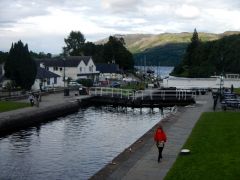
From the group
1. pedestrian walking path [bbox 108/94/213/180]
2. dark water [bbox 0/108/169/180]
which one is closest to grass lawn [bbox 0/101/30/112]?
dark water [bbox 0/108/169/180]

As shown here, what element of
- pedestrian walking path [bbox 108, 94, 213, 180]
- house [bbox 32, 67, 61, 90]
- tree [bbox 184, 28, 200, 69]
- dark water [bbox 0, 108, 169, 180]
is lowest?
dark water [bbox 0, 108, 169, 180]

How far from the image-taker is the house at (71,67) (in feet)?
406

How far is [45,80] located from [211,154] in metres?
70.4

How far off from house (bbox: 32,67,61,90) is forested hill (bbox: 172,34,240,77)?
3431cm

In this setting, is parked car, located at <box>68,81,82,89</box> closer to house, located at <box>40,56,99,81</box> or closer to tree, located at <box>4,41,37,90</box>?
tree, located at <box>4,41,37,90</box>

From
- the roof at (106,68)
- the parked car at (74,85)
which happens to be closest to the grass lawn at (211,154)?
the parked car at (74,85)

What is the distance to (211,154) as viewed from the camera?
28672mm

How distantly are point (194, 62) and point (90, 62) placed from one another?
106 feet

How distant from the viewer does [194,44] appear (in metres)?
159

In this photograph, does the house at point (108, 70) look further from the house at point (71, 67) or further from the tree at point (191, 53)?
the tree at point (191, 53)

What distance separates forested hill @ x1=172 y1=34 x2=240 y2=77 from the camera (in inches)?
4833

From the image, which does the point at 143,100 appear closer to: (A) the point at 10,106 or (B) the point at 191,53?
(A) the point at 10,106

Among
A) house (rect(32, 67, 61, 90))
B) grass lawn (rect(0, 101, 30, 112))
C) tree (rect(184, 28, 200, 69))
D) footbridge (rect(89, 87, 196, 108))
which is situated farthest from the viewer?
tree (rect(184, 28, 200, 69))

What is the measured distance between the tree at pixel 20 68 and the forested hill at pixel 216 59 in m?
48.7
